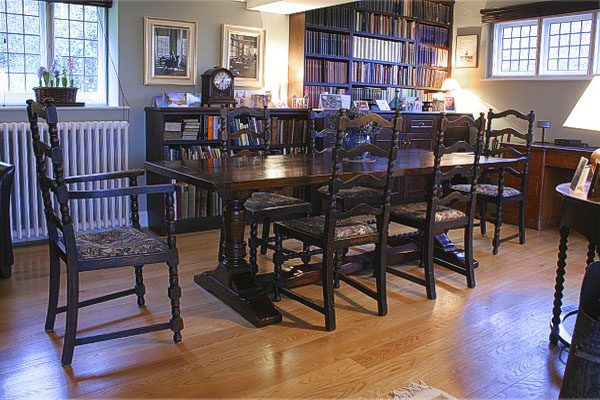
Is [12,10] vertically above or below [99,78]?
above

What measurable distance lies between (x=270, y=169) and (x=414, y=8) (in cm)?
414

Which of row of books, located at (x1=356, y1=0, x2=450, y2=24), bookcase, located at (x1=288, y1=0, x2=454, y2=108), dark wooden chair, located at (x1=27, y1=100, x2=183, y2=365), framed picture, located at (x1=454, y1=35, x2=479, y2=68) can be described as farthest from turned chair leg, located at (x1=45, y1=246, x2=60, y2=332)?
framed picture, located at (x1=454, y1=35, x2=479, y2=68)

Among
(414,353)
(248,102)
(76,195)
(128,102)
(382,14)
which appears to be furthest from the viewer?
(382,14)

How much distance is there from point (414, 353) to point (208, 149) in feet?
9.67

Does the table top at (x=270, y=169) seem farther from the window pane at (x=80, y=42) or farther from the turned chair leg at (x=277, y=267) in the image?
the window pane at (x=80, y=42)

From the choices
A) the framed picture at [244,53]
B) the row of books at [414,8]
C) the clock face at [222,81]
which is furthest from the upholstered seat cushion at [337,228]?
the row of books at [414,8]

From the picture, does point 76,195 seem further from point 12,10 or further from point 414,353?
point 12,10

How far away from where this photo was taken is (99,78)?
16.1 ft

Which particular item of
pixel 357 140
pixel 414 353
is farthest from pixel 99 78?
pixel 414 353

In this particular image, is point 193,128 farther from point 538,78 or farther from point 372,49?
point 538,78

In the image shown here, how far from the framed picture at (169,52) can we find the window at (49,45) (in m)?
0.40

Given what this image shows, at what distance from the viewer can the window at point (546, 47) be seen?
226 inches

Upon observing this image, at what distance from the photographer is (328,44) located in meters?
5.80

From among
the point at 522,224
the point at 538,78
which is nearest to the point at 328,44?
the point at 538,78
